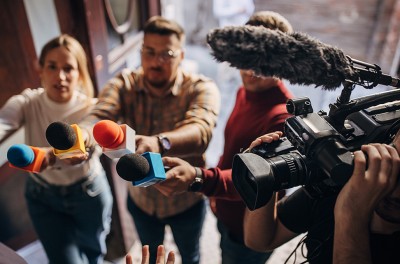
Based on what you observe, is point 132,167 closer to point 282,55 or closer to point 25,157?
point 25,157

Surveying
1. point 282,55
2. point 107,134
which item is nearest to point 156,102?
point 107,134

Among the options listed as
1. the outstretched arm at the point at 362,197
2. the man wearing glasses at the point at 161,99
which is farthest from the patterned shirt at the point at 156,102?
the outstretched arm at the point at 362,197

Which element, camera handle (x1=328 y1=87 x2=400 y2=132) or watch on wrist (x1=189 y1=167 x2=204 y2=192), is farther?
watch on wrist (x1=189 y1=167 x2=204 y2=192)

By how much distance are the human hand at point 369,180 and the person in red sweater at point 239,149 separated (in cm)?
30

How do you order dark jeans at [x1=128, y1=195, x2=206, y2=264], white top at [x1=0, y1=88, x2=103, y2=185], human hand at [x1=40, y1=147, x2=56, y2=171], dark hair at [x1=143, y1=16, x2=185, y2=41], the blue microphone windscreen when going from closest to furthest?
the blue microphone windscreen, human hand at [x1=40, y1=147, x2=56, y2=171], white top at [x1=0, y1=88, x2=103, y2=185], dark hair at [x1=143, y1=16, x2=185, y2=41], dark jeans at [x1=128, y1=195, x2=206, y2=264]

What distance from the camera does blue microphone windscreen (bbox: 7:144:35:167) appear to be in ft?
2.53

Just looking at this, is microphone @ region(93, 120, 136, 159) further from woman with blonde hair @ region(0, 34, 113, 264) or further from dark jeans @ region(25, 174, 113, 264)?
dark jeans @ region(25, 174, 113, 264)

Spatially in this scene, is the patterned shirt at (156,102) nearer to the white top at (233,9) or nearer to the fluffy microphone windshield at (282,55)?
the fluffy microphone windshield at (282,55)

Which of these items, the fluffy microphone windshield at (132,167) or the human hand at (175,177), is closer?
the fluffy microphone windshield at (132,167)

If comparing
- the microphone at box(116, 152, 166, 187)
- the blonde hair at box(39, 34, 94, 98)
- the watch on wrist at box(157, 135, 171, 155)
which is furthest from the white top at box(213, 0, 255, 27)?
the microphone at box(116, 152, 166, 187)

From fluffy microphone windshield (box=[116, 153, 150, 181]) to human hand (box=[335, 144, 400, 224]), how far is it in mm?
416

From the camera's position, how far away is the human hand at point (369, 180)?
0.66m

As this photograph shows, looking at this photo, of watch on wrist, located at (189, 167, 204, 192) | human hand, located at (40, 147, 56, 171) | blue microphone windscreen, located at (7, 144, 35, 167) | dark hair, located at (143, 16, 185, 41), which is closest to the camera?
blue microphone windscreen, located at (7, 144, 35, 167)

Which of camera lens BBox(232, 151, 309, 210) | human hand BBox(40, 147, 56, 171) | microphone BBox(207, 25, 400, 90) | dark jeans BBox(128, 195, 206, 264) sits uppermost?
microphone BBox(207, 25, 400, 90)
